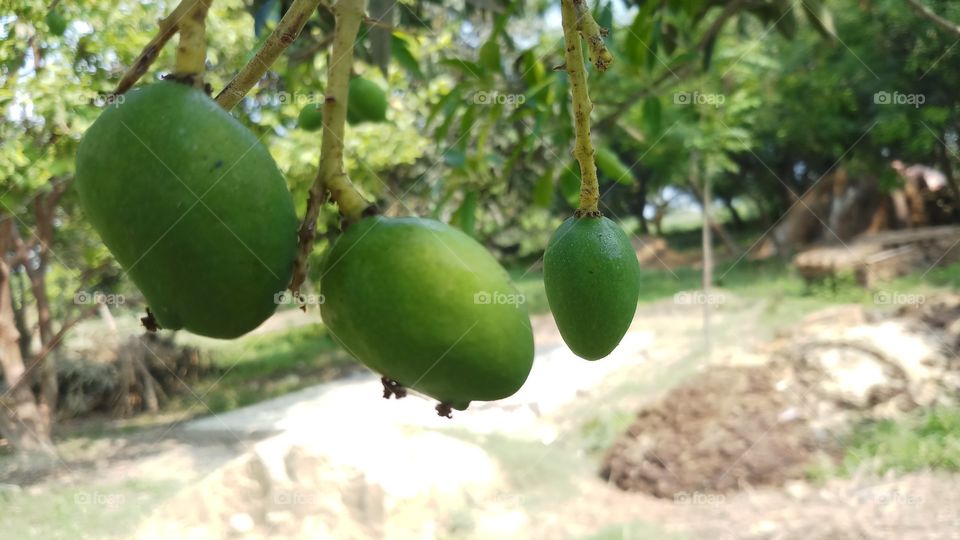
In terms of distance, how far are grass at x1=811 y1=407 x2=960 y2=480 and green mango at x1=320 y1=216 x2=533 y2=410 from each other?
5.41 m

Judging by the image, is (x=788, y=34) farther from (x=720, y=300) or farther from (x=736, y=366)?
(x=720, y=300)

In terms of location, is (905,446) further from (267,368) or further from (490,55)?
(267,368)

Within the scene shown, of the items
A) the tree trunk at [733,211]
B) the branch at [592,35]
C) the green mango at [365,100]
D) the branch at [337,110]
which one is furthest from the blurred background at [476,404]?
the tree trunk at [733,211]

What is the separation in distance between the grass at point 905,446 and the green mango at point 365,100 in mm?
5036

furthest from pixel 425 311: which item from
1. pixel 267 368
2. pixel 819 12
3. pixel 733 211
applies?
pixel 733 211

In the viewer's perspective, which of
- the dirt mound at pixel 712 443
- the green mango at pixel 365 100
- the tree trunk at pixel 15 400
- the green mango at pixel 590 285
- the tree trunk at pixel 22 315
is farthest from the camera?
the tree trunk at pixel 22 315

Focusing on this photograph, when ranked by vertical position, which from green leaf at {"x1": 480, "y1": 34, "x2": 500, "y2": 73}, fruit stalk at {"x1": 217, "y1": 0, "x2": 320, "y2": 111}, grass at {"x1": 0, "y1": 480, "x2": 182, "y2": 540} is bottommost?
grass at {"x1": 0, "y1": 480, "x2": 182, "y2": 540}

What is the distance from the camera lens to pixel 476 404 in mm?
6492

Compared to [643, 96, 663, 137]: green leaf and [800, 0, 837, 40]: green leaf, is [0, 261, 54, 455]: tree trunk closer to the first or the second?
[643, 96, 663, 137]: green leaf

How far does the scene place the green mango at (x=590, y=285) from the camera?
0.75 meters

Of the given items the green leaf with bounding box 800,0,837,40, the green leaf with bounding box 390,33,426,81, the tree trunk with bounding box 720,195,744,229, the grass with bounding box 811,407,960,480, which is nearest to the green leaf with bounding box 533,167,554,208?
the green leaf with bounding box 390,33,426,81

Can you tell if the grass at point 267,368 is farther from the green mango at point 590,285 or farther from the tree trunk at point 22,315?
the green mango at point 590,285

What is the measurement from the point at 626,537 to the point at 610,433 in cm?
183

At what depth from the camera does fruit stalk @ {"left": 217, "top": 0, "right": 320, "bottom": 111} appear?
67 cm
